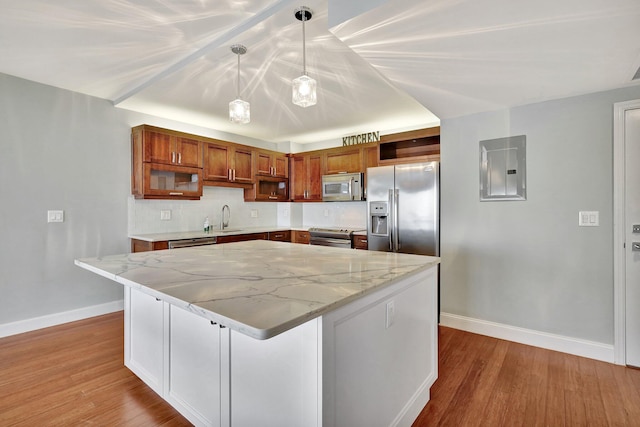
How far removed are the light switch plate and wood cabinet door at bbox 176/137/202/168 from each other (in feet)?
13.5

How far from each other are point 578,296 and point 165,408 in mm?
3196

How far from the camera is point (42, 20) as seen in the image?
6.41ft

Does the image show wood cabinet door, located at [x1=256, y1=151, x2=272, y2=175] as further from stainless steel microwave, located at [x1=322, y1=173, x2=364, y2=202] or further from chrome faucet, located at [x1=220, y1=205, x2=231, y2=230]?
stainless steel microwave, located at [x1=322, y1=173, x2=364, y2=202]

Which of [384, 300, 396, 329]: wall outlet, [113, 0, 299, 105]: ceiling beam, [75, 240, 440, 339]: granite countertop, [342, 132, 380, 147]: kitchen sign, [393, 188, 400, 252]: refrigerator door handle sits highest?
[113, 0, 299, 105]: ceiling beam

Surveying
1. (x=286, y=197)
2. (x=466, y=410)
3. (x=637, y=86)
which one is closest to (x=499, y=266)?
(x=466, y=410)

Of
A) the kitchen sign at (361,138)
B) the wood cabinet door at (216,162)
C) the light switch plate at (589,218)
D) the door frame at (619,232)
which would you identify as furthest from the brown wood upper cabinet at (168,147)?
the door frame at (619,232)

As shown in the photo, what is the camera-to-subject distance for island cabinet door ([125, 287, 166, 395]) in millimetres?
1798

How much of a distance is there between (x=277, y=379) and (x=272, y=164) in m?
4.16

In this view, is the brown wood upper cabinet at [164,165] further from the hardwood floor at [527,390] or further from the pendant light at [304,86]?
the hardwood floor at [527,390]

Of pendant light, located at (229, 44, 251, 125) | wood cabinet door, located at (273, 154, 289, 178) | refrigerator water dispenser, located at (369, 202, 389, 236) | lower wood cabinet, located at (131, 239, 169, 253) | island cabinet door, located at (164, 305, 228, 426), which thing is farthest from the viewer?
wood cabinet door, located at (273, 154, 289, 178)

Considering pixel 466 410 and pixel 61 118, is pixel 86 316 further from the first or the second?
pixel 466 410

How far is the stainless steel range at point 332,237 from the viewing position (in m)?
4.27

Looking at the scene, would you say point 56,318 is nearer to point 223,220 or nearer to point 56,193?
point 56,193

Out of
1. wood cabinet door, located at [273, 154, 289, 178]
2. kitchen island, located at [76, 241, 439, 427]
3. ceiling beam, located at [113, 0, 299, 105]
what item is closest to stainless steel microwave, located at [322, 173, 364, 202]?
wood cabinet door, located at [273, 154, 289, 178]
